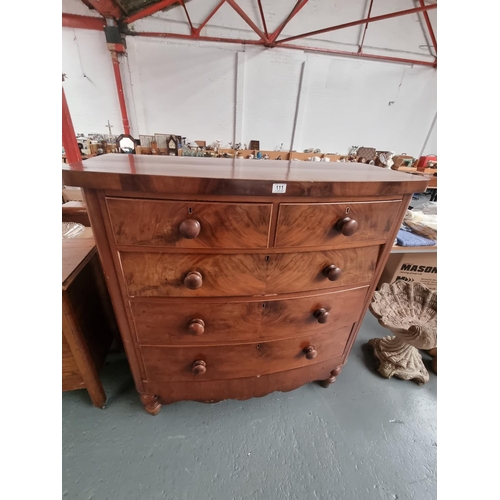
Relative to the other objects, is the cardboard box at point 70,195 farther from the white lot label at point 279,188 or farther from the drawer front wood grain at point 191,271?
the white lot label at point 279,188

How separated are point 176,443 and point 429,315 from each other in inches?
58.3

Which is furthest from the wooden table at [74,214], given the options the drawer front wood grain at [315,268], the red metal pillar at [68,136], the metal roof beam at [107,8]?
the metal roof beam at [107,8]

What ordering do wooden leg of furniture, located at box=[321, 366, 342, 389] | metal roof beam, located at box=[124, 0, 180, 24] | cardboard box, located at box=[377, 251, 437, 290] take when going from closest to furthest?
wooden leg of furniture, located at box=[321, 366, 342, 389], cardboard box, located at box=[377, 251, 437, 290], metal roof beam, located at box=[124, 0, 180, 24]

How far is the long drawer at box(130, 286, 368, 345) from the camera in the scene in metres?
0.78

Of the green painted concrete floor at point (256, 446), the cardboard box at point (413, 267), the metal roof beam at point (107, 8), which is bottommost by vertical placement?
the green painted concrete floor at point (256, 446)

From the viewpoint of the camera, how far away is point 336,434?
1.10m

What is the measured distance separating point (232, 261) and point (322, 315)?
41cm

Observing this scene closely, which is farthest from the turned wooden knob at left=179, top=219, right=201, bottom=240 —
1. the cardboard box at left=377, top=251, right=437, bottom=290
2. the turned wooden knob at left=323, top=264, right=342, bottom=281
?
the cardboard box at left=377, top=251, right=437, bottom=290

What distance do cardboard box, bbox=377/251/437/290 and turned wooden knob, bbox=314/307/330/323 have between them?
1.29 m

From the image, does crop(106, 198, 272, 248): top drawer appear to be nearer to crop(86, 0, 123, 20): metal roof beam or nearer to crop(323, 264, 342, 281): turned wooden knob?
crop(323, 264, 342, 281): turned wooden knob

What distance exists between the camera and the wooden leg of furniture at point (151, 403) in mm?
1002

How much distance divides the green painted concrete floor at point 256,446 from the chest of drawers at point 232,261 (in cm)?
19

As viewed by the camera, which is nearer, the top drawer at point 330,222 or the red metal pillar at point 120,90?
the top drawer at point 330,222

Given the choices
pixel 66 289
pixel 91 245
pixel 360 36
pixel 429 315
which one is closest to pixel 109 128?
pixel 91 245
